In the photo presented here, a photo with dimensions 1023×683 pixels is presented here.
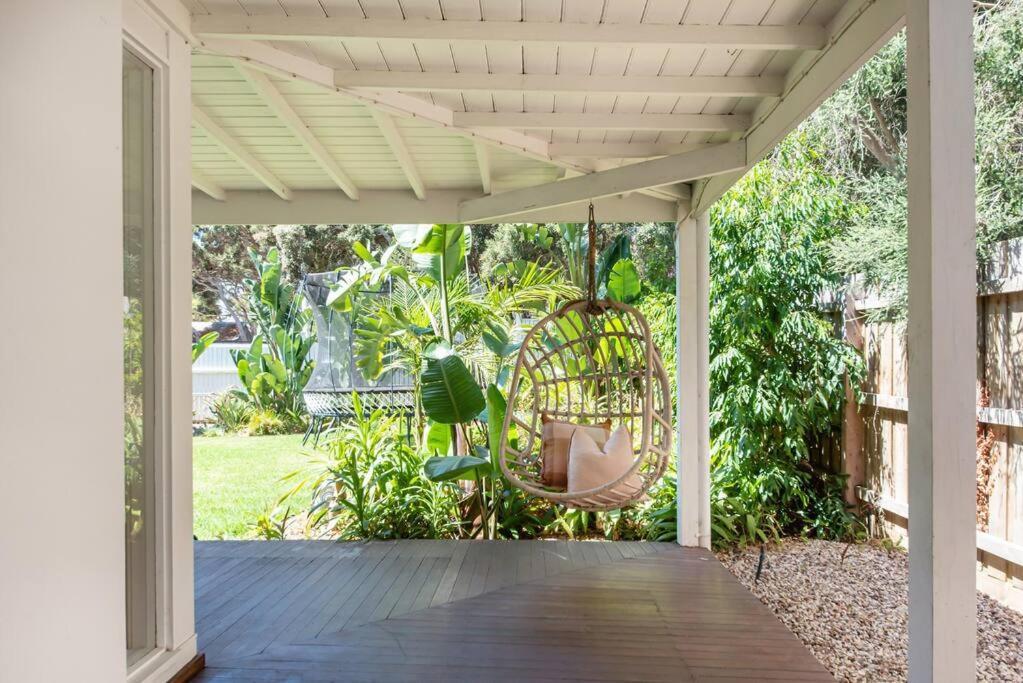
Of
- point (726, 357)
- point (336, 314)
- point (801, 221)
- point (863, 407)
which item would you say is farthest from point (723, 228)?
point (336, 314)

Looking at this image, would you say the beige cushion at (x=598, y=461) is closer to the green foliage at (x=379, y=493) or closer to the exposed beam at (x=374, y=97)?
the exposed beam at (x=374, y=97)

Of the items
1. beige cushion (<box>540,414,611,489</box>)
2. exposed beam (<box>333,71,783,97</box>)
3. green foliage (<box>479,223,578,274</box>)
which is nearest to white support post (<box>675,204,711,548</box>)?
beige cushion (<box>540,414,611,489</box>)

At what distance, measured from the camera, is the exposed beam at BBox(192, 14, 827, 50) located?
2.45 meters

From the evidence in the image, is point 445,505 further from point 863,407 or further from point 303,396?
point 303,396

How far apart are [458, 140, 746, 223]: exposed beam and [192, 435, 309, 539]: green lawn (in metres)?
3.58

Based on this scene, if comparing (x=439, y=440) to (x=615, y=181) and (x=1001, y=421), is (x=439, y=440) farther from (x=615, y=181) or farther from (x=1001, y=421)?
(x=1001, y=421)

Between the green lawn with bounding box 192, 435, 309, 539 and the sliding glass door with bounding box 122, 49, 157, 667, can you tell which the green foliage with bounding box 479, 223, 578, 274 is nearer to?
the green lawn with bounding box 192, 435, 309, 539

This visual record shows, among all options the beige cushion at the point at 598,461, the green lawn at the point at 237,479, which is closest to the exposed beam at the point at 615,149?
the beige cushion at the point at 598,461

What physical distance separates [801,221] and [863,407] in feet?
4.75

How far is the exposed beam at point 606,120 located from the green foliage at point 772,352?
202 centimetres

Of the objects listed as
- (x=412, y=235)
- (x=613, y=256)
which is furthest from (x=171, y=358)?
(x=613, y=256)

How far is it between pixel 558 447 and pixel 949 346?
2303mm

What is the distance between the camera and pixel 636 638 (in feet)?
9.88

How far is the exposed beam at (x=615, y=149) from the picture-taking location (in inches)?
157
